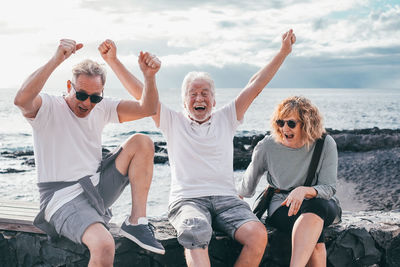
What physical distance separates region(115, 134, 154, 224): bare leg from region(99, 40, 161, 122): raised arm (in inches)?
9.0

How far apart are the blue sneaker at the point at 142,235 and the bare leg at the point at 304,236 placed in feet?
3.48

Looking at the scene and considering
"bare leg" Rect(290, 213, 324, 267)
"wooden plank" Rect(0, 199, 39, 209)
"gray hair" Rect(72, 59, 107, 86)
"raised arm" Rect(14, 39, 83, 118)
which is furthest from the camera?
"wooden plank" Rect(0, 199, 39, 209)

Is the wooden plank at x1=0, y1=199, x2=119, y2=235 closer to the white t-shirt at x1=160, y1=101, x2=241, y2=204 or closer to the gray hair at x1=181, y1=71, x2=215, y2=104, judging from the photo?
the white t-shirt at x1=160, y1=101, x2=241, y2=204

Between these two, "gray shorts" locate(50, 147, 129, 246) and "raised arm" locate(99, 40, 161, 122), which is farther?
"raised arm" locate(99, 40, 161, 122)

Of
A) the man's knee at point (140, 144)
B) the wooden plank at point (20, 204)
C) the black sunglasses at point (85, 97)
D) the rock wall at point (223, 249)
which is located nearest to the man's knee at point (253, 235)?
the rock wall at point (223, 249)

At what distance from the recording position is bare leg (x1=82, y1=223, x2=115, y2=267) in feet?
10.6

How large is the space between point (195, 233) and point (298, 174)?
44.0 inches

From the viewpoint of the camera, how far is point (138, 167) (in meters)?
3.75

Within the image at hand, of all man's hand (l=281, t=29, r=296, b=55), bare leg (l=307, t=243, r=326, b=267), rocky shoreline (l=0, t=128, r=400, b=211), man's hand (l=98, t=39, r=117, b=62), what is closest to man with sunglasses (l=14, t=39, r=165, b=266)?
man's hand (l=98, t=39, r=117, b=62)

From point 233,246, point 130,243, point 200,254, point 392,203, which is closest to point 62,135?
A: point 130,243

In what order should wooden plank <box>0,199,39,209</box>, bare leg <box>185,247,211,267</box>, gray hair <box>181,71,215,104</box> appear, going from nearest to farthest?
bare leg <box>185,247,211,267</box> → gray hair <box>181,71,215,104</box> → wooden plank <box>0,199,39,209</box>

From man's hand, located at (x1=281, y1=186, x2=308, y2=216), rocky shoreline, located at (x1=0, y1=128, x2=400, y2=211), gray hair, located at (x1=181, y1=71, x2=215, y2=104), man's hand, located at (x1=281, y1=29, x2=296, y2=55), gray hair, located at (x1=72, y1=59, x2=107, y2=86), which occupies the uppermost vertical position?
man's hand, located at (x1=281, y1=29, x2=296, y2=55)

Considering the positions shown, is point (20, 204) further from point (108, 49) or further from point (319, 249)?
point (319, 249)

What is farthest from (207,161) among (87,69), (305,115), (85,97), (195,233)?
(87,69)
